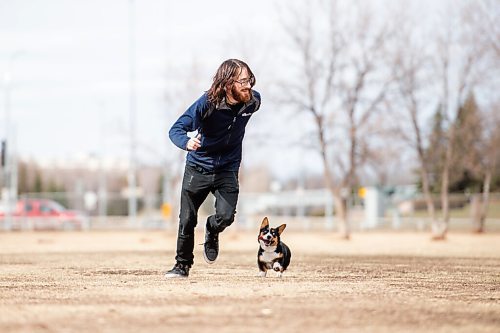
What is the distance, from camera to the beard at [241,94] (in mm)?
9703

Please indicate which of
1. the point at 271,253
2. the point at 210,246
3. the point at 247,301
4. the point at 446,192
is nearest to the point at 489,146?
the point at 446,192

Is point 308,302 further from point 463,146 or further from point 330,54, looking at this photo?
point 463,146

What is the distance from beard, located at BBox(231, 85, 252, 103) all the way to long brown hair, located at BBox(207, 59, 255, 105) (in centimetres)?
8

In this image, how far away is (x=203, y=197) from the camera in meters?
10.4

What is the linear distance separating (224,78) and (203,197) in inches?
57.3

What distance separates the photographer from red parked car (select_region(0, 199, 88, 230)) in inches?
2045

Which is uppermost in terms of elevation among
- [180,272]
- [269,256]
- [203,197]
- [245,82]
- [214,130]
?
[245,82]

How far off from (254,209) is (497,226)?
26874mm

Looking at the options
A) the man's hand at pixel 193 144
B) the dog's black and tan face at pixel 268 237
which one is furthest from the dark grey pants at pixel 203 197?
the man's hand at pixel 193 144

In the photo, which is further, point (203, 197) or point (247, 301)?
point (203, 197)

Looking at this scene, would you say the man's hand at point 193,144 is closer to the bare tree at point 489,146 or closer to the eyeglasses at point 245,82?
the eyeglasses at point 245,82

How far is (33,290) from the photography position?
9109 millimetres

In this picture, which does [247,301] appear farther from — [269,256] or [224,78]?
[269,256]

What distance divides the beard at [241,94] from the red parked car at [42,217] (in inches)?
1695
